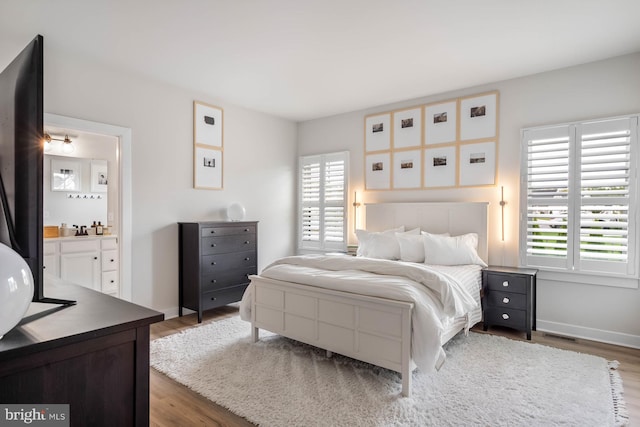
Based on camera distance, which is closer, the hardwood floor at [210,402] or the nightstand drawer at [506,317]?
the hardwood floor at [210,402]

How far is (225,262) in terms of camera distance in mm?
4328

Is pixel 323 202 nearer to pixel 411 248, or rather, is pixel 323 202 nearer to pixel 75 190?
pixel 411 248

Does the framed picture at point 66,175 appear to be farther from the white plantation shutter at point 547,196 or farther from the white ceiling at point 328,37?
the white plantation shutter at point 547,196

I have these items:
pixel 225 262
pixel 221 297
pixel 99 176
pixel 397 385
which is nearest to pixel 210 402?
pixel 397 385

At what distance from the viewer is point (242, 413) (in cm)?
219

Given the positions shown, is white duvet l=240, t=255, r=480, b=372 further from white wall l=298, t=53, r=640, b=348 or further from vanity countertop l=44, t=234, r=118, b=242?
vanity countertop l=44, t=234, r=118, b=242

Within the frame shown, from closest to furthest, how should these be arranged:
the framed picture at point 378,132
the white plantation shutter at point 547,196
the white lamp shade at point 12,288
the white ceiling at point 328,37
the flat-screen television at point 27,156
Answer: the white lamp shade at point 12,288
the flat-screen television at point 27,156
the white ceiling at point 328,37
the white plantation shutter at point 547,196
the framed picture at point 378,132

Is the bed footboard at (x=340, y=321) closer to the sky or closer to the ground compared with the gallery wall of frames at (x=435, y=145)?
closer to the ground

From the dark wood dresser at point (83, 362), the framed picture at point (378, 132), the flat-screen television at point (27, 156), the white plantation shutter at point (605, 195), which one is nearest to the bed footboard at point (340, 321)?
the dark wood dresser at point (83, 362)

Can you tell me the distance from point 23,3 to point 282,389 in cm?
331

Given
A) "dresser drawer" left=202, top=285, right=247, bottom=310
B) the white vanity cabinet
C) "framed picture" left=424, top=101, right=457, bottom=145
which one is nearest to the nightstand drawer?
"framed picture" left=424, top=101, right=457, bottom=145

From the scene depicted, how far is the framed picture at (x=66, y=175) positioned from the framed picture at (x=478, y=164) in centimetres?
508

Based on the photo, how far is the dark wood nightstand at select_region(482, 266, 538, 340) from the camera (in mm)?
3484

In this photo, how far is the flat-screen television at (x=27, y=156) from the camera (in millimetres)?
1107
